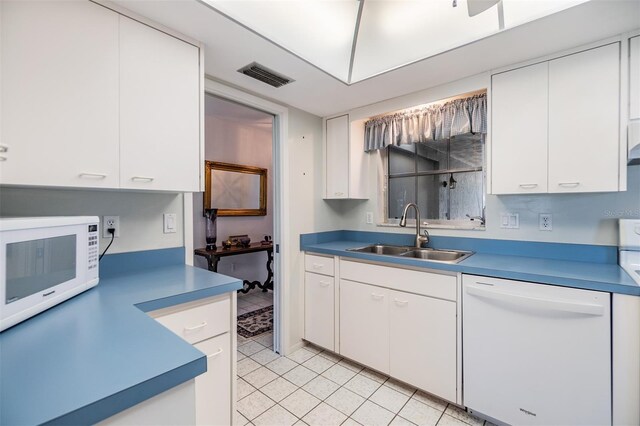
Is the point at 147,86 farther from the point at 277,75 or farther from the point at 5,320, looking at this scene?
the point at 5,320

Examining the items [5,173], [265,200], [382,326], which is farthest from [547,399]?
[265,200]

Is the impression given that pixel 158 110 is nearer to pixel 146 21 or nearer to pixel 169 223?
pixel 146 21

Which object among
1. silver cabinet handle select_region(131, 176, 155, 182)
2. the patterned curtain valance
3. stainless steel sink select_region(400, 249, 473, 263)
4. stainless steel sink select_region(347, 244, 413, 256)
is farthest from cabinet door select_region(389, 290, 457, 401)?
silver cabinet handle select_region(131, 176, 155, 182)

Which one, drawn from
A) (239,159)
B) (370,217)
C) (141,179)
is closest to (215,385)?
(141,179)

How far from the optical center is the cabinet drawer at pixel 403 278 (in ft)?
5.92

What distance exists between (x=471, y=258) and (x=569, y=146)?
0.86 m

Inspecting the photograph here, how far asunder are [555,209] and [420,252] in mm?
935

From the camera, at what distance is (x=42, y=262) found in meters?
1.00

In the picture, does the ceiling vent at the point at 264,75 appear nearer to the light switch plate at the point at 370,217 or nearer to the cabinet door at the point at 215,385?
the light switch plate at the point at 370,217

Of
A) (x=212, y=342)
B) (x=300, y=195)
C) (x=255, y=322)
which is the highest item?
(x=300, y=195)

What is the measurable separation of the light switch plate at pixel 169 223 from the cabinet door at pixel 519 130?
2.07 metres

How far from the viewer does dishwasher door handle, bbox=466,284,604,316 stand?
1358 mm

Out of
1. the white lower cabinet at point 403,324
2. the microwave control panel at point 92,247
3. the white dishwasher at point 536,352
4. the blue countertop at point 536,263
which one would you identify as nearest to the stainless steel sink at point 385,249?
the blue countertop at point 536,263

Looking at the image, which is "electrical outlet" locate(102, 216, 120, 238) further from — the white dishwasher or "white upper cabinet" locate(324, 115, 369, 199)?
the white dishwasher
